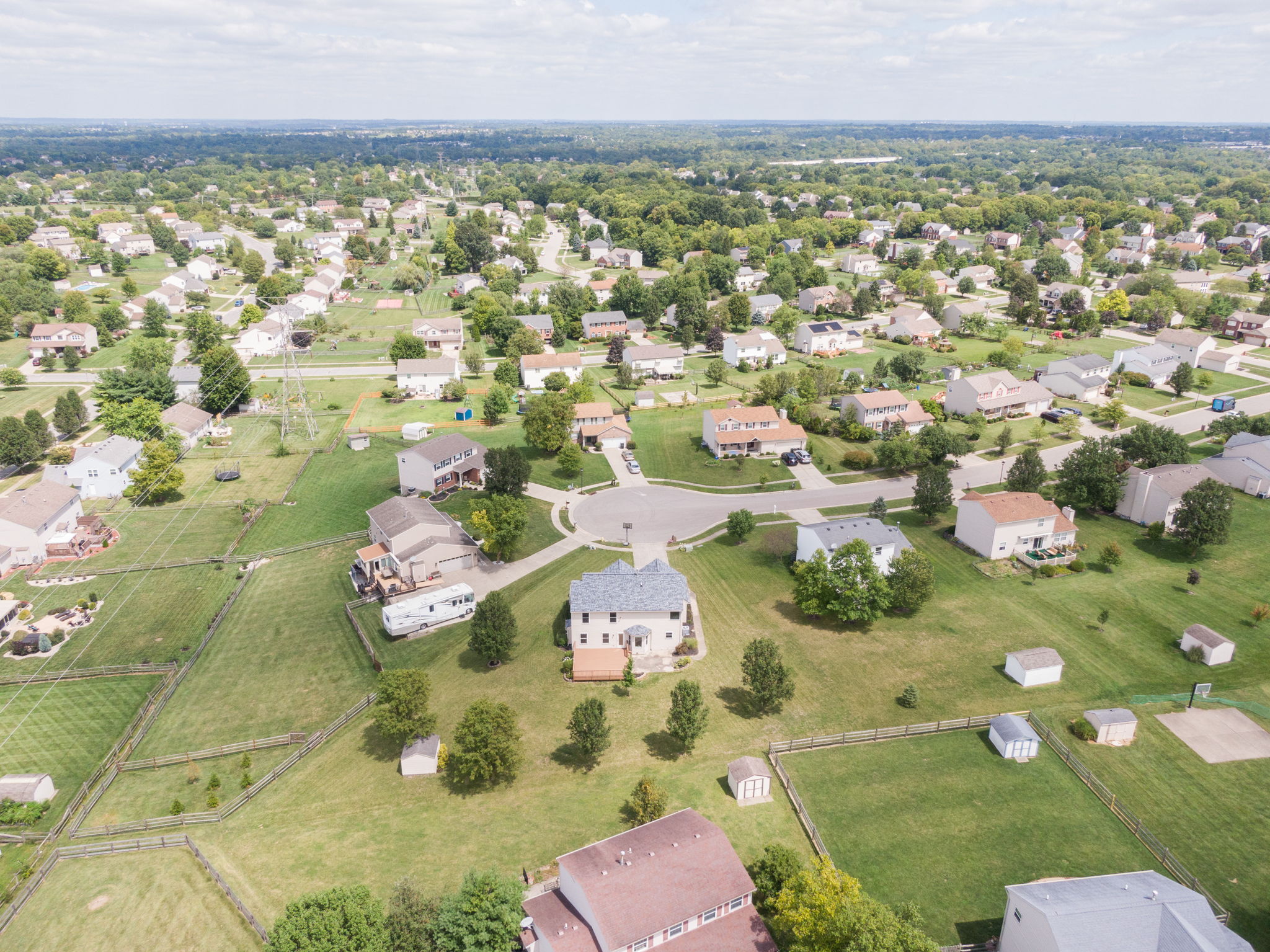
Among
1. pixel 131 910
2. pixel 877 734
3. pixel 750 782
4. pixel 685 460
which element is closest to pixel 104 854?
pixel 131 910

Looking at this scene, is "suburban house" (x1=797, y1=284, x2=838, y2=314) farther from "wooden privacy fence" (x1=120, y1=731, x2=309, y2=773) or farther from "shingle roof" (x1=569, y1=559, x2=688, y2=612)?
"wooden privacy fence" (x1=120, y1=731, x2=309, y2=773)

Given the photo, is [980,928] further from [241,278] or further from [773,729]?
[241,278]

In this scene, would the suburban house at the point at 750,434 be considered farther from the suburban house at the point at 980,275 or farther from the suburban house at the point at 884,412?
the suburban house at the point at 980,275

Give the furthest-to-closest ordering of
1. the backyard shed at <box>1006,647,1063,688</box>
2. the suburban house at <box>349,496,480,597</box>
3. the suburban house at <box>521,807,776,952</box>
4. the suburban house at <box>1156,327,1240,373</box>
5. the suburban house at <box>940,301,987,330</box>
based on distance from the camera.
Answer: the suburban house at <box>940,301,987,330</box> < the suburban house at <box>1156,327,1240,373</box> < the suburban house at <box>349,496,480,597</box> < the backyard shed at <box>1006,647,1063,688</box> < the suburban house at <box>521,807,776,952</box>

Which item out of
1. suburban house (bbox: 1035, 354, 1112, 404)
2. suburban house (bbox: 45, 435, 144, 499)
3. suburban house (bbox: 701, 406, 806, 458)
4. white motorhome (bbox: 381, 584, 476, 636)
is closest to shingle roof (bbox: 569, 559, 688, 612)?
white motorhome (bbox: 381, 584, 476, 636)

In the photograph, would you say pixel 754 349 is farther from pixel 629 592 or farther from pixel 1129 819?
pixel 1129 819

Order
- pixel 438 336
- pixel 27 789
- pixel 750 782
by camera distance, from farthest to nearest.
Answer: pixel 438 336, pixel 27 789, pixel 750 782
